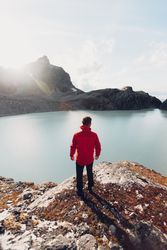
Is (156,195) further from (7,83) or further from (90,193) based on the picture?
(7,83)

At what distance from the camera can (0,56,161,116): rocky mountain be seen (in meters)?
116

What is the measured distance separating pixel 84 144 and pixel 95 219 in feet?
9.88

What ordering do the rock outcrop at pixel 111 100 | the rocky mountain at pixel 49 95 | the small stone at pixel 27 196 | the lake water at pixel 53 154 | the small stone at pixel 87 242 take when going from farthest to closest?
the rock outcrop at pixel 111 100, the rocky mountain at pixel 49 95, the lake water at pixel 53 154, the small stone at pixel 27 196, the small stone at pixel 87 242

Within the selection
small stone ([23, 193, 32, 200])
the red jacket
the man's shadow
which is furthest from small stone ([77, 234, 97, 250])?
small stone ([23, 193, 32, 200])

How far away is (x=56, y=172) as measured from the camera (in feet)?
88.7

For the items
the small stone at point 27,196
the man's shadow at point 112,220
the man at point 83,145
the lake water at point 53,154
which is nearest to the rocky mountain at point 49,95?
the lake water at point 53,154

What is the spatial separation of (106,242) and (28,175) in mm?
19431

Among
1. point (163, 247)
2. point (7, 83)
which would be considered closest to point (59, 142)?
point (163, 247)

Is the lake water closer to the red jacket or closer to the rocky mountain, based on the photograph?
the red jacket

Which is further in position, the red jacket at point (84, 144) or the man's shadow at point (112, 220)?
the red jacket at point (84, 144)

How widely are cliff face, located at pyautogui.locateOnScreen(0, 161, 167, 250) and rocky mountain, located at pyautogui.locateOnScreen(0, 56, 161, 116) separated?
91.9 metres

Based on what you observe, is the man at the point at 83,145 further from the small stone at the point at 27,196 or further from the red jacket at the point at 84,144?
the small stone at the point at 27,196

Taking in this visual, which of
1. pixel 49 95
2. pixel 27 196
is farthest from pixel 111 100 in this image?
pixel 27 196

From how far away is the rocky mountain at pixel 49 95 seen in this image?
116 metres
